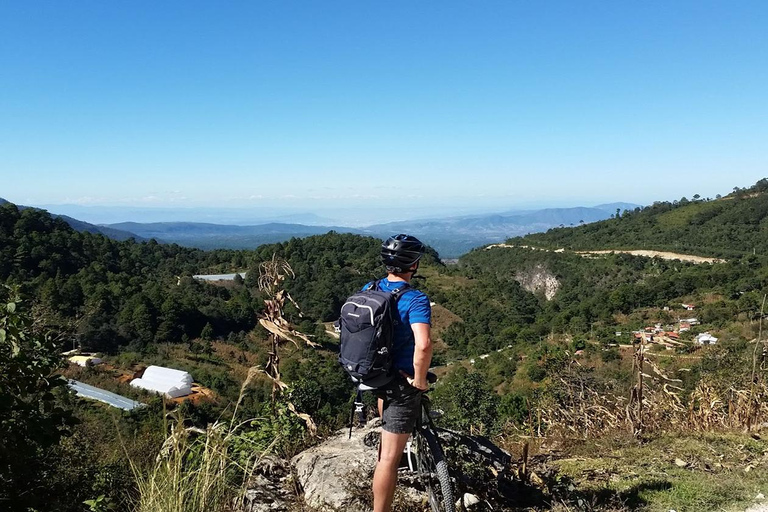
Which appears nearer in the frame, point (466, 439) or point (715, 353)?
point (466, 439)

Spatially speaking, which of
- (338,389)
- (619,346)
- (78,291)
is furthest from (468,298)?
(78,291)

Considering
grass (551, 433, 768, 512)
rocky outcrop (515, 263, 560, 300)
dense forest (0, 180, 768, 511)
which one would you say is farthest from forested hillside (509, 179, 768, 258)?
grass (551, 433, 768, 512)

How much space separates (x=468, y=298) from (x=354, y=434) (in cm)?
6209

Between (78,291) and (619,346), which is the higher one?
(78,291)

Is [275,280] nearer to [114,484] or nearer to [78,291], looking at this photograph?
[114,484]

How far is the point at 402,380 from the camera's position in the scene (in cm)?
254

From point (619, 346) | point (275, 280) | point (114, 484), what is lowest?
point (619, 346)

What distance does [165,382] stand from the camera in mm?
26500

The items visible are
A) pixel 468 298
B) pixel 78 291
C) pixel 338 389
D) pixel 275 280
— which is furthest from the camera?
pixel 468 298

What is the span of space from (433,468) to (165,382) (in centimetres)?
2744

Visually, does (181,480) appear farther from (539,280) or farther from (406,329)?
(539,280)

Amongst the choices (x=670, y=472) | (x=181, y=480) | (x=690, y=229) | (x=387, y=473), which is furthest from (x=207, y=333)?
(x=690, y=229)

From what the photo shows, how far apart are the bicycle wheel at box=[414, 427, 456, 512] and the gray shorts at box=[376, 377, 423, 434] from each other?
19 centimetres

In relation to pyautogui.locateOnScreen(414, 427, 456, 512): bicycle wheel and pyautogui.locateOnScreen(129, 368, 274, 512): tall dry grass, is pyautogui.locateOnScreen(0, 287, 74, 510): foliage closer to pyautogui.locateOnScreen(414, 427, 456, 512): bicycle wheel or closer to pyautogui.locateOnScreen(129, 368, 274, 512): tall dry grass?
pyautogui.locateOnScreen(129, 368, 274, 512): tall dry grass
